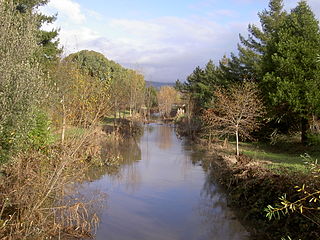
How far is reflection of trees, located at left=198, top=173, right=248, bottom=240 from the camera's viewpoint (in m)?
10.6

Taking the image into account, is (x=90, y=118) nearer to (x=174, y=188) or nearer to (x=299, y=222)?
(x=299, y=222)

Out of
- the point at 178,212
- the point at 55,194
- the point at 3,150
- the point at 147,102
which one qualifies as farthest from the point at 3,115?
the point at 147,102

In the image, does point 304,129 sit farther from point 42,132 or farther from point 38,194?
point 38,194

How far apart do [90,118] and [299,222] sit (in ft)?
21.3

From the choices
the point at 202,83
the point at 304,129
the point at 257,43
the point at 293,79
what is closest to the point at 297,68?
the point at 293,79

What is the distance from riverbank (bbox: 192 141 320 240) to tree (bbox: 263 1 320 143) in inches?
273

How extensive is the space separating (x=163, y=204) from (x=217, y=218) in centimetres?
239

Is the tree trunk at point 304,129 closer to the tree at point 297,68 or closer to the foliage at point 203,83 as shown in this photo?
the tree at point 297,68

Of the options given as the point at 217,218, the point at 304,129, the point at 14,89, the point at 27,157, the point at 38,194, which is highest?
the point at 14,89

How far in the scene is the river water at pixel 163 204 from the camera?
10.6 m

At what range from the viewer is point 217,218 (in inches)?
473

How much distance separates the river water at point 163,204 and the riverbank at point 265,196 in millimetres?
517

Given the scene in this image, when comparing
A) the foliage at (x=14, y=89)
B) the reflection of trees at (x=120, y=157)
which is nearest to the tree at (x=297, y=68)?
the reflection of trees at (x=120, y=157)

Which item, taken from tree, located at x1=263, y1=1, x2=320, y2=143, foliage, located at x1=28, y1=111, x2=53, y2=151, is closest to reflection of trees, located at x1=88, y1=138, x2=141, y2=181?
foliage, located at x1=28, y1=111, x2=53, y2=151
